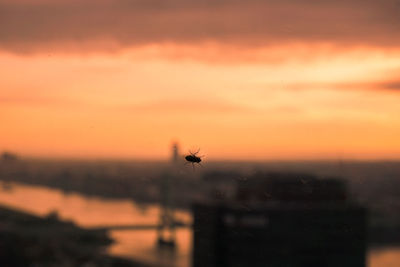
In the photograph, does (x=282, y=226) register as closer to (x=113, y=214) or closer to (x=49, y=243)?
(x=49, y=243)

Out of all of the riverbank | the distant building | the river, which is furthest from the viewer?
the river

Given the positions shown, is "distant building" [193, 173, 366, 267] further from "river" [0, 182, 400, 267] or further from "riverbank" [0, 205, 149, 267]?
"riverbank" [0, 205, 149, 267]

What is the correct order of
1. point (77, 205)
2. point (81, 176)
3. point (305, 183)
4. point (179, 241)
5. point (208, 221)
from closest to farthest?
point (305, 183)
point (208, 221)
point (179, 241)
point (81, 176)
point (77, 205)

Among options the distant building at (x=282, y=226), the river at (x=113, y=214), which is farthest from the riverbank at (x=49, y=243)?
the distant building at (x=282, y=226)

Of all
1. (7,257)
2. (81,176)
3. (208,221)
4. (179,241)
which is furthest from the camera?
(81,176)

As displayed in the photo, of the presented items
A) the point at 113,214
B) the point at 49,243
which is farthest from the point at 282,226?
the point at 113,214

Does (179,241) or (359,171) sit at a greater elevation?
(359,171)

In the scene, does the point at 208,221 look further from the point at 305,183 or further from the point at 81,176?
the point at 81,176

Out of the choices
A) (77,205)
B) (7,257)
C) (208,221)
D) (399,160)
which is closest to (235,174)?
(208,221)

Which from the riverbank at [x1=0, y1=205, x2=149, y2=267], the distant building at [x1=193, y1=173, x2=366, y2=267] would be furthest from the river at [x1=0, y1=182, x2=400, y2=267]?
the distant building at [x1=193, y1=173, x2=366, y2=267]
